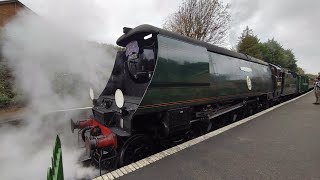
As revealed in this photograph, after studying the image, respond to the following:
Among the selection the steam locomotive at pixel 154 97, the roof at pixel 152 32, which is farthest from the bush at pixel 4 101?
the roof at pixel 152 32

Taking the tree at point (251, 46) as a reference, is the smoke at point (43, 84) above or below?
below

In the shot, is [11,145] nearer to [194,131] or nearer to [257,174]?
[194,131]

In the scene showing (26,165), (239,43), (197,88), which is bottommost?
(26,165)

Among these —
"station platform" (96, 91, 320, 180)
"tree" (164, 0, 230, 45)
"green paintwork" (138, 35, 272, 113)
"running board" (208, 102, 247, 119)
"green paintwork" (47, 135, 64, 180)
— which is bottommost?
"station platform" (96, 91, 320, 180)

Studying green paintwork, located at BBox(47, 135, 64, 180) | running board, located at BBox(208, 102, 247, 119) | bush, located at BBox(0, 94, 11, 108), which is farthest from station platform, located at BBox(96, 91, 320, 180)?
bush, located at BBox(0, 94, 11, 108)

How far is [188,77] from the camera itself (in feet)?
14.6

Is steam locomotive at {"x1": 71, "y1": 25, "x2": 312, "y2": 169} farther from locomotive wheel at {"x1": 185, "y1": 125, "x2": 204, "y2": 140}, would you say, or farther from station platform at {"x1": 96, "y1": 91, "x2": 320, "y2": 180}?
station platform at {"x1": 96, "y1": 91, "x2": 320, "y2": 180}

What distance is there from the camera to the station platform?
293 centimetres

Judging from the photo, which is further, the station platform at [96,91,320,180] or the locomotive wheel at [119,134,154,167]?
the locomotive wheel at [119,134,154,167]

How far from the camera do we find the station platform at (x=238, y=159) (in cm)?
293

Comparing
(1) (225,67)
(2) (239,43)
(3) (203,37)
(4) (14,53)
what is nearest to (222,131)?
(1) (225,67)

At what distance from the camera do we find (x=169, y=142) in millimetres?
4480

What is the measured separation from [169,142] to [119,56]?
2246mm

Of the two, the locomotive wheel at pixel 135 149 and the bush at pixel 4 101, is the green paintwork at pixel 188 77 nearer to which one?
the locomotive wheel at pixel 135 149
